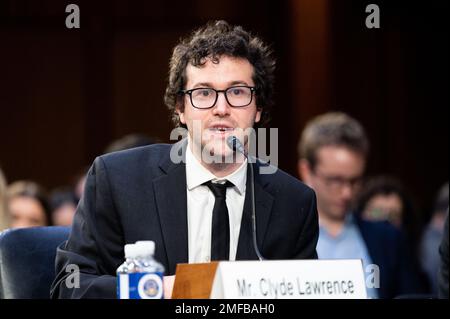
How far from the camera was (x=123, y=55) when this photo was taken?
7.79 meters

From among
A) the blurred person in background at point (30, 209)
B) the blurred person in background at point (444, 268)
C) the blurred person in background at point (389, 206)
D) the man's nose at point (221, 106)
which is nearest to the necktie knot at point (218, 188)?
the man's nose at point (221, 106)

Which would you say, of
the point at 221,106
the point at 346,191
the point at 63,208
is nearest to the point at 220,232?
the point at 221,106

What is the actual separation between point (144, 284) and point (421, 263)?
12.9 feet

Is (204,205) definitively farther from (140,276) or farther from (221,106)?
(140,276)

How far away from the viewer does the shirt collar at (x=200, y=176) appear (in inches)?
121

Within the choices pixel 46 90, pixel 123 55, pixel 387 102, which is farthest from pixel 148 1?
pixel 387 102

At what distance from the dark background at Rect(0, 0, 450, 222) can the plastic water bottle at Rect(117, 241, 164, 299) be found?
17.0 feet

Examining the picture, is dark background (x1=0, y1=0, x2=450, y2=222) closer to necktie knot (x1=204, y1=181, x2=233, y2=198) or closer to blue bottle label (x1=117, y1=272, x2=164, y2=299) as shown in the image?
necktie knot (x1=204, y1=181, x2=233, y2=198)

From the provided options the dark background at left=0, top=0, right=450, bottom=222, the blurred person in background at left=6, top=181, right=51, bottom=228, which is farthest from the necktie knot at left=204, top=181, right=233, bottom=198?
the dark background at left=0, top=0, right=450, bottom=222

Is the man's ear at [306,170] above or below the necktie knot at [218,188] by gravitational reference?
below

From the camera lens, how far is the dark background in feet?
25.2

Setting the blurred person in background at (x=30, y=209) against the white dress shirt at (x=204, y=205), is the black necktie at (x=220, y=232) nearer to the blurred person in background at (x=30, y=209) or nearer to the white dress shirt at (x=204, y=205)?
the white dress shirt at (x=204, y=205)

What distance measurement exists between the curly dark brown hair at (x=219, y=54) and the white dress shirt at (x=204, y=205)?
8.5 inches
